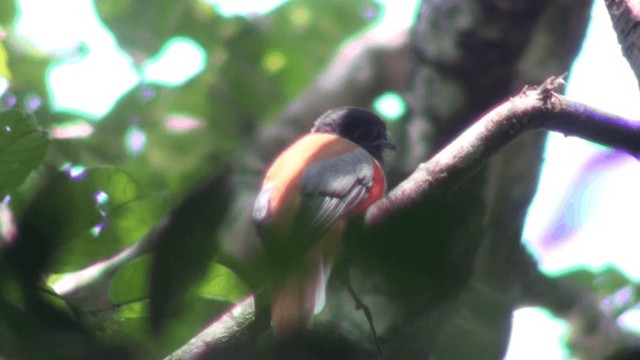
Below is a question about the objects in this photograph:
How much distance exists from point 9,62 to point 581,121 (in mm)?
3711

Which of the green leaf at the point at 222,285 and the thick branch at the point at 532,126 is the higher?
the thick branch at the point at 532,126

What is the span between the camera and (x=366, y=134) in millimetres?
3912

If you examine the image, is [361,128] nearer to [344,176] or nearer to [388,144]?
[388,144]

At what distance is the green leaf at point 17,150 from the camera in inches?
37.3

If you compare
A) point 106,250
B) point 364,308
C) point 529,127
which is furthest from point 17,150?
point 529,127

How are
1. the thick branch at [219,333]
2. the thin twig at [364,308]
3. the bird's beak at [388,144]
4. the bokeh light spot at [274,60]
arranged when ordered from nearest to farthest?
the thin twig at [364,308] → the thick branch at [219,333] → the bird's beak at [388,144] → the bokeh light spot at [274,60]

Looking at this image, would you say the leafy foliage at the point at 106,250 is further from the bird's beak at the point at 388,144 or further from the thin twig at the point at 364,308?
the bird's beak at the point at 388,144

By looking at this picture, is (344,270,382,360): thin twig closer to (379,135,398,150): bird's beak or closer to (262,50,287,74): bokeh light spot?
(379,135,398,150): bird's beak

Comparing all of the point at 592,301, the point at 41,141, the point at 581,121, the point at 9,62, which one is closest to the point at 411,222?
the point at 41,141

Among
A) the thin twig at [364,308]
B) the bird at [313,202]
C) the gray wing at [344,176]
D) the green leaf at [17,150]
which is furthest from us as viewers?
the gray wing at [344,176]

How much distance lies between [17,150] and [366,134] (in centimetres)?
298

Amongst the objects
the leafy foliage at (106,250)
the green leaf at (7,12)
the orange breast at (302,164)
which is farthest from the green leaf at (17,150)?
the green leaf at (7,12)

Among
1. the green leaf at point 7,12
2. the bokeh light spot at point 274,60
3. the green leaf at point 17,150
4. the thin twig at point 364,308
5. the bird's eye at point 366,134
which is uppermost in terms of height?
the bokeh light spot at point 274,60

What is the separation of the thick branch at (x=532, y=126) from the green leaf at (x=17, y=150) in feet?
2.54
